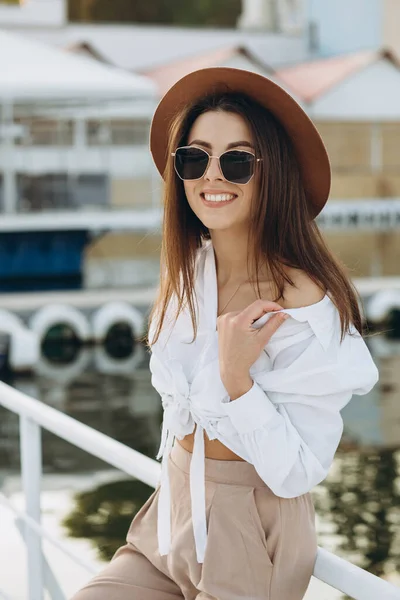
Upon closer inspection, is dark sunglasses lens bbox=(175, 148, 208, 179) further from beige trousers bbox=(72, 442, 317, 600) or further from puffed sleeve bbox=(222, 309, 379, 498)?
beige trousers bbox=(72, 442, 317, 600)

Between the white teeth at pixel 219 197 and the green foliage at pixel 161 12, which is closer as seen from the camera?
the white teeth at pixel 219 197

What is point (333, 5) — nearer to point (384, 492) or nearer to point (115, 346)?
point (115, 346)

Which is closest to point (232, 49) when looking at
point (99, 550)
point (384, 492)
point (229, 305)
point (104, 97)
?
point (104, 97)

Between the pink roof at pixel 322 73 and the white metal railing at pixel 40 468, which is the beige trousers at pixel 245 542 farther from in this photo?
the pink roof at pixel 322 73

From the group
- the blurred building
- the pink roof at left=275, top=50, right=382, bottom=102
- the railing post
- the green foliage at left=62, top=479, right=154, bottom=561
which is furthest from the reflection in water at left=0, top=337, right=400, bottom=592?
the pink roof at left=275, top=50, right=382, bottom=102

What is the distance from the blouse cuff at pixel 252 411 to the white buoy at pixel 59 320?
1031cm

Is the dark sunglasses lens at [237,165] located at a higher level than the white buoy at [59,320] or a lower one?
higher

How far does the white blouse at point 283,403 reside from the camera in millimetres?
1279

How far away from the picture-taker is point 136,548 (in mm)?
1490

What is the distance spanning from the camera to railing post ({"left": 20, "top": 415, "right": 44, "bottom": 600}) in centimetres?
214

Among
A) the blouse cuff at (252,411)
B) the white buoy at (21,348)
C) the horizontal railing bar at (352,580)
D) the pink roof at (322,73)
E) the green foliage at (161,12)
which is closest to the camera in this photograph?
the horizontal railing bar at (352,580)

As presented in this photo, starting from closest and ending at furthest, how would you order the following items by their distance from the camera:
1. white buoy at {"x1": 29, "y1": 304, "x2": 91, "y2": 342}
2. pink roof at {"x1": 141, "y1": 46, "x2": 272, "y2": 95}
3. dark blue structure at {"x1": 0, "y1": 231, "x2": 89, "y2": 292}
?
white buoy at {"x1": 29, "y1": 304, "x2": 91, "y2": 342} → dark blue structure at {"x1": 0, "y1": 231, "x2": 89, "y2": 292} → pink roof at {"x1": 141, "y1": 46, "x2": 272, "y2": 95}

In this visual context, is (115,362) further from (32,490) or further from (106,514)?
(32,490)

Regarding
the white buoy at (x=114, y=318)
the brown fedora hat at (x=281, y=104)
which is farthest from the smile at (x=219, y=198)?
the white buoy at (x=114, y=318)
